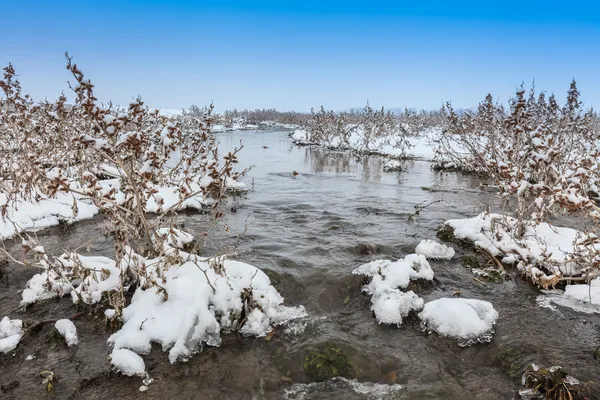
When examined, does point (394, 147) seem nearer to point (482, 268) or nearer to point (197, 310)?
point (482, 268)

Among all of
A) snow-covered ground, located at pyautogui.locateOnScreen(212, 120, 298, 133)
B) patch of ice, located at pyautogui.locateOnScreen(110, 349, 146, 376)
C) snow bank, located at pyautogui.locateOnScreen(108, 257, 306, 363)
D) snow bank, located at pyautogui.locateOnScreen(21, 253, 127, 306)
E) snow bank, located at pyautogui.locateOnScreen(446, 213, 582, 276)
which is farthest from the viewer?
snow-covered ground, located at pyautogui.locateOnScreen(212, 120, 298, 133)

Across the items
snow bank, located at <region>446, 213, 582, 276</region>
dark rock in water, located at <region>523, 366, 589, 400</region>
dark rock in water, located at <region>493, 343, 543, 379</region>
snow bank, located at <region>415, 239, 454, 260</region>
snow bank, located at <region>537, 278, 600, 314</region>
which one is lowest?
dark rock in water, located at <region>493, 343, 543, 379</region>

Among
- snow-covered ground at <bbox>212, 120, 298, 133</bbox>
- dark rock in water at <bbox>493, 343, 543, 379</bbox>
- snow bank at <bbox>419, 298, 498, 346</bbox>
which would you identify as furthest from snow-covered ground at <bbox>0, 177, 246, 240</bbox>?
snow-covered ground at <bbox>212, 120, 298, 133</bbox>

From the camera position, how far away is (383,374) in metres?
4.07

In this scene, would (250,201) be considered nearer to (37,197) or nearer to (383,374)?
(37,197)

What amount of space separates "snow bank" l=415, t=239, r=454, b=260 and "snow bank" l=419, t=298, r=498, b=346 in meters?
2.04

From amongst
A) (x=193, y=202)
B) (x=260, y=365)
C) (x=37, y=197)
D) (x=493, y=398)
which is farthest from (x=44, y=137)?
(x=493, y=398)

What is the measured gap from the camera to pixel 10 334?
4.38 metres

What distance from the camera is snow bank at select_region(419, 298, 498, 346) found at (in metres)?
4.61

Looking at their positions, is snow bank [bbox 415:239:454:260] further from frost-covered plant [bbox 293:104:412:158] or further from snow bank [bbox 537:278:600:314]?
frost-covered plant [bbox 293:104:412:158]

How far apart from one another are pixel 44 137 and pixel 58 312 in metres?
9.18

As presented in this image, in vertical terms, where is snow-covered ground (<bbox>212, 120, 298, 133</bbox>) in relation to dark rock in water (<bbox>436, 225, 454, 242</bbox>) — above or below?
above

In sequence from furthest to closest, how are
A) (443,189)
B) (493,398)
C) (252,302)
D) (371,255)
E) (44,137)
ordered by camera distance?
(443,189), (44,137), (371,255), (252,302), (493,398)

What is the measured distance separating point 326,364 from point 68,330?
10.6ft
